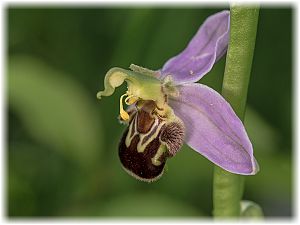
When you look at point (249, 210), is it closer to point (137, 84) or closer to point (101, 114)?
point (137, 84)

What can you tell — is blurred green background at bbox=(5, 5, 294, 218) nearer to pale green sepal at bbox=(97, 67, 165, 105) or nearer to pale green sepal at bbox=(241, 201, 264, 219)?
pale green sepal at bbox=(241, 201, 264, 219)

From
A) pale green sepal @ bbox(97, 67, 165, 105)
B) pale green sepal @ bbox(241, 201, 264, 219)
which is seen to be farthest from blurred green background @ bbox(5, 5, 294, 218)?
pale green sepal @ bbox(97, 67, 165, 105)

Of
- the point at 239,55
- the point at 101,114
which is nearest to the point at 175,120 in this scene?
the point at 239,55

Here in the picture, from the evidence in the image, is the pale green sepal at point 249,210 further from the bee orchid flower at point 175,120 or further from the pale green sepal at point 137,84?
the pale green sepal at point 137,84

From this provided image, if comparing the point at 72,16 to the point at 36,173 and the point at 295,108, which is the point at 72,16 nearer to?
the point at 36,173

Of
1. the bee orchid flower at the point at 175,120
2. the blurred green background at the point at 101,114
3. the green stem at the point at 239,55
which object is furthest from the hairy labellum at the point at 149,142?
the blurred green background at the point at 101,114
